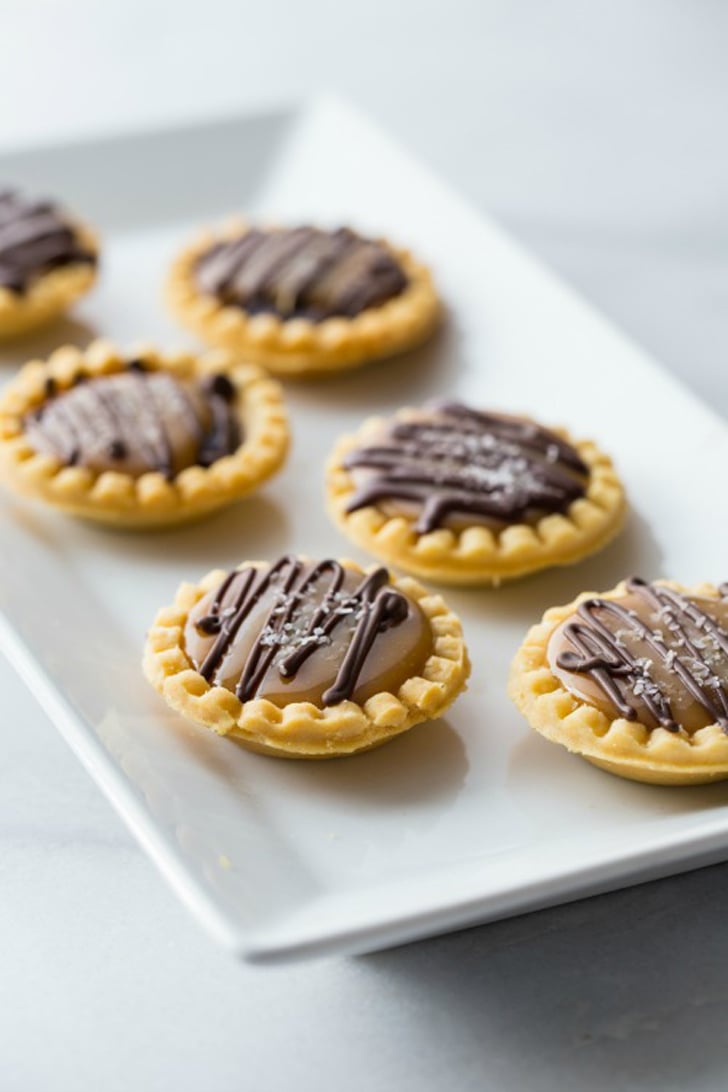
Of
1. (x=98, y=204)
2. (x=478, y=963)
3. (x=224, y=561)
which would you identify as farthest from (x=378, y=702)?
(x=98, y=204)

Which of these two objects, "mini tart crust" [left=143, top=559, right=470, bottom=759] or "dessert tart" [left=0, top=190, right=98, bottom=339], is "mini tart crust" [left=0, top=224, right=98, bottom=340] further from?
"mini tart crust" [left=143, top=559, right=470, bottom=759]

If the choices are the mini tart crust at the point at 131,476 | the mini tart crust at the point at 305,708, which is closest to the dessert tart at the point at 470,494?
the mini tart crust at the point at 131,476

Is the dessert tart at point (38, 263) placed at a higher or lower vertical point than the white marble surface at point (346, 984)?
higher

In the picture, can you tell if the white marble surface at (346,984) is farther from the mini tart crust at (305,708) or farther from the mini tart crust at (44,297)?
the mini tart crust at (44,297)

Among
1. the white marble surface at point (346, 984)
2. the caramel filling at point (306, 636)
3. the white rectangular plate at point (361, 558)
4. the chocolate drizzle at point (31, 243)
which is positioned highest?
the chocolate drizzle at point (31, 243)

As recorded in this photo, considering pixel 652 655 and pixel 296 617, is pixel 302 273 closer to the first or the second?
pixel 296 617

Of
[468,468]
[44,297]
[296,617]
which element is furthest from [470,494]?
[44,297]

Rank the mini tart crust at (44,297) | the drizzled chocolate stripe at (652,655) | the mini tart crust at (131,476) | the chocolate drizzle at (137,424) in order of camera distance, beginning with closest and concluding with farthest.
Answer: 1. the drizzled chocolate stripe at (652,655)
2. the mini tart crust at (131,476)
3. the chocolate drizzle at (137,424)
4. the mini tart crust at (44,297)
